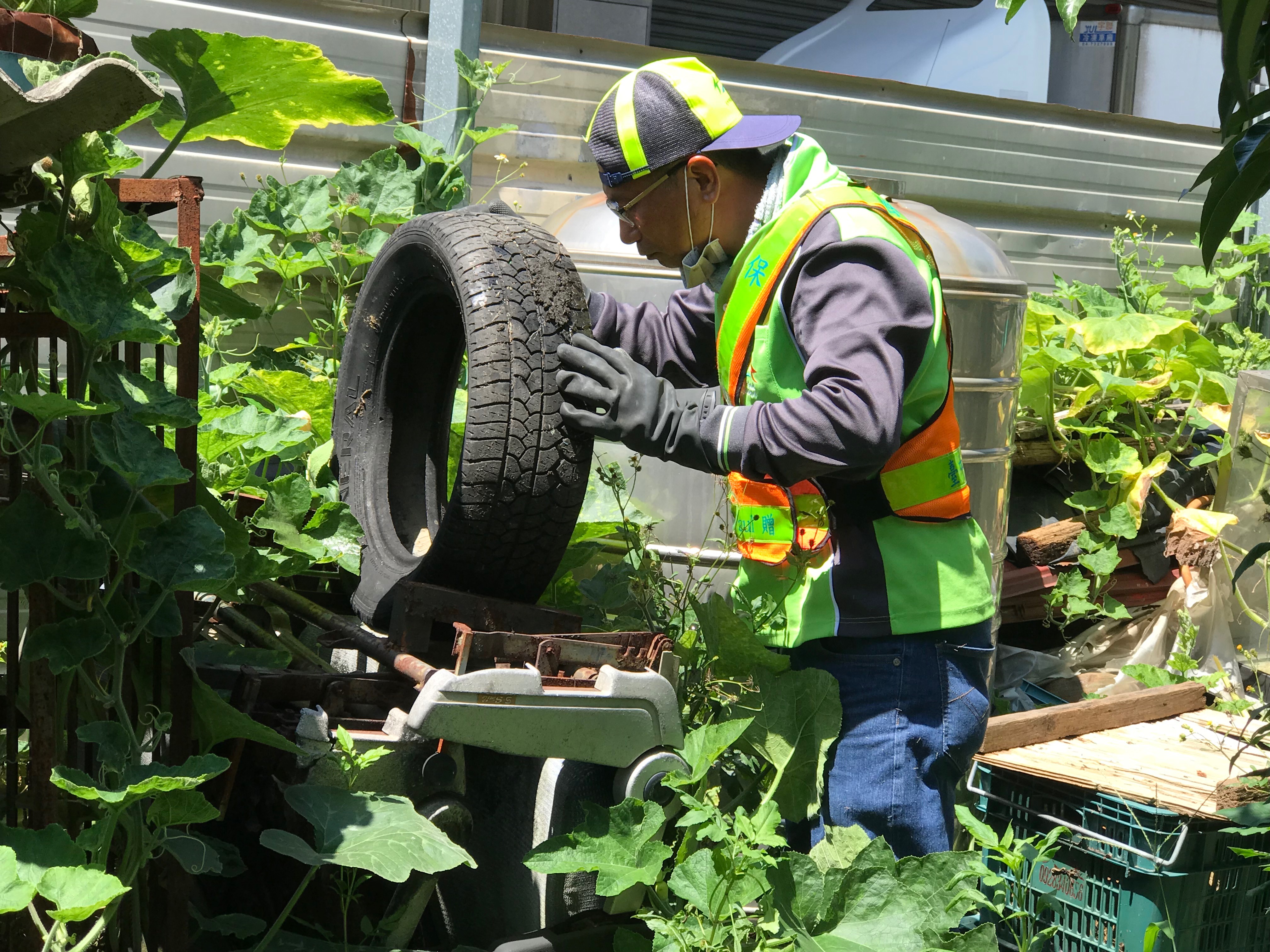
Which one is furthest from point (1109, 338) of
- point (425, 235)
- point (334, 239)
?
point (425, 235)

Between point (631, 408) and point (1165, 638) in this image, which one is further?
point (1165, 638)

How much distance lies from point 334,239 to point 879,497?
7.20ft

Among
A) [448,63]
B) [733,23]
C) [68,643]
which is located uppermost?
[733,23]

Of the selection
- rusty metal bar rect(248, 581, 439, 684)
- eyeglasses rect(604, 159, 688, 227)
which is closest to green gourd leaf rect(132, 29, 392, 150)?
eyeglasses rect(604, 159, 688, 227)

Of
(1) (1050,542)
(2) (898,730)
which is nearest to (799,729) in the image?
(2) (898,730)

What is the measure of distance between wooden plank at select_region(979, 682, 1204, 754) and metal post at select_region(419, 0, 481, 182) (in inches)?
94.5

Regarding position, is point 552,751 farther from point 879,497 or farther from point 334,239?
point 334,239

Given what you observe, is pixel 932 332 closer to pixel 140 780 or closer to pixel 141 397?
pixel 141 397

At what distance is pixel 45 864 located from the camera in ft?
4.60

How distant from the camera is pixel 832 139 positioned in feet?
16.4

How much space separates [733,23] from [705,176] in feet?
23.2

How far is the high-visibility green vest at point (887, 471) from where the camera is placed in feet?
6.88

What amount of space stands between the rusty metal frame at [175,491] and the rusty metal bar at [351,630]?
346 millimetres

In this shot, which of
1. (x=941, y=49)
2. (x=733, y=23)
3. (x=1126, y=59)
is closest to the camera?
(x=941, y=49)
